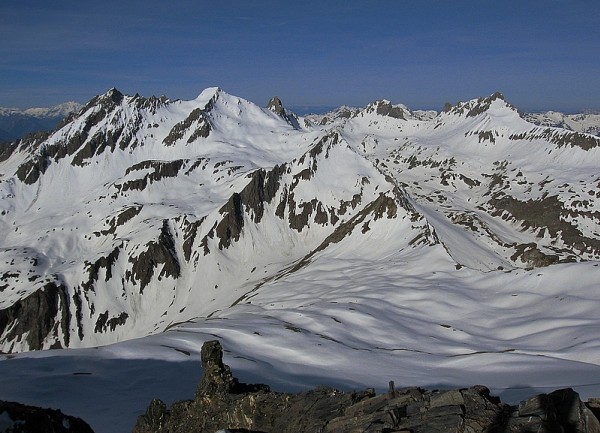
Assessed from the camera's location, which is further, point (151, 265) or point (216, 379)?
point (151, 265)

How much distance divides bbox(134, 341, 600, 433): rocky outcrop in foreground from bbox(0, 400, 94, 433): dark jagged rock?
569 centimetres

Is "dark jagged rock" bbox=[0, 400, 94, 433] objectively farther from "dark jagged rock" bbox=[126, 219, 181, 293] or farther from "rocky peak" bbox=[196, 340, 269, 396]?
"dark jagged rock" bbox=[126, 219, 181, 293]

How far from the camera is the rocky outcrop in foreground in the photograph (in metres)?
12.0

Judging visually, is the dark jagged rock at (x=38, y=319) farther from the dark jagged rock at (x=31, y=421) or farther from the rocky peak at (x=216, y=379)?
the dark jagged rock at (x=31, y=421)

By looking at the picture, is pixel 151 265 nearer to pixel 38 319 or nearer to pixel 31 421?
pixel 38 319

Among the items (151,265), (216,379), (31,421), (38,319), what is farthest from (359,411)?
(38,319)

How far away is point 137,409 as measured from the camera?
3134 cm

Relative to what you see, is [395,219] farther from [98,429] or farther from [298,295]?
[98,429]

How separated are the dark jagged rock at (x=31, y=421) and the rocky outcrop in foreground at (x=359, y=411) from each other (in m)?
5.69

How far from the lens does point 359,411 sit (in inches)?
635

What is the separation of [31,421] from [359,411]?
13.2 metres

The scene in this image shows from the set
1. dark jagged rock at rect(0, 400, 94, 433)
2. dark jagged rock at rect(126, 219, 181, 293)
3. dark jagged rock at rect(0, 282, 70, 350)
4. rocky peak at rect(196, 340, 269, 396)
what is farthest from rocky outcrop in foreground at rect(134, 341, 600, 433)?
dark jagged rock at rect(0, 282, 70, 350)

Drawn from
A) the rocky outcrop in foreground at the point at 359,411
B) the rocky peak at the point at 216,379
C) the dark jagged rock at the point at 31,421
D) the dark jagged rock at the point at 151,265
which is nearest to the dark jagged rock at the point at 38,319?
the dark jagged rock at the point at 151,265

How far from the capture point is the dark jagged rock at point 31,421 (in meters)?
15.7
